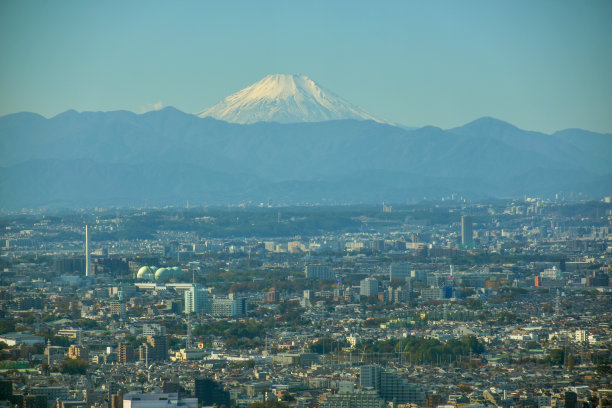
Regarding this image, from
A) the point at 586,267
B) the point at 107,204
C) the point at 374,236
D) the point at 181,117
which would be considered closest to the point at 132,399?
the point at 586,267

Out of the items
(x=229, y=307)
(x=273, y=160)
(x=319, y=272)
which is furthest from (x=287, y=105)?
(x=229, y=307)

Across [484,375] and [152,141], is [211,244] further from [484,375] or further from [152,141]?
[152,141]

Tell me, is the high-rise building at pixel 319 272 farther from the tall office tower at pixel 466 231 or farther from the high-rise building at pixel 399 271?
the tall office tower at pixel 466 231

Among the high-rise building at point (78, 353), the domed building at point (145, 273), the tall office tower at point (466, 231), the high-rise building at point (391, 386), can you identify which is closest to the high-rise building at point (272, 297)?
the domed building at point (145, 273)

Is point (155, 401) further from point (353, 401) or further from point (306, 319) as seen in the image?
point (306, 319)

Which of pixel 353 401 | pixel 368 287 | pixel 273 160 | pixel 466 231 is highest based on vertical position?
pixel 273 160

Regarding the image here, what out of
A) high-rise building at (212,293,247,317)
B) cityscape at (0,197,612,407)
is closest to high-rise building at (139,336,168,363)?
cityscape at (0,197,612,407)
